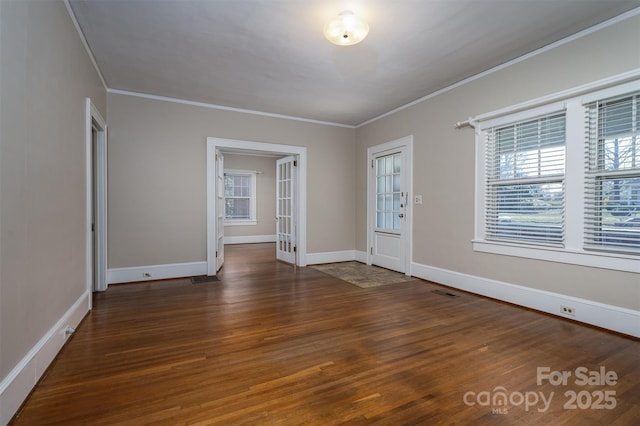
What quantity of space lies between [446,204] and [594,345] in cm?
222

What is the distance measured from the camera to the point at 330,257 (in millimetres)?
6129

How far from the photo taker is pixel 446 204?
→ 4.33 meters

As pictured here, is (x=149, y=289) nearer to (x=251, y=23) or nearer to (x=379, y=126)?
(x=251, y=23)

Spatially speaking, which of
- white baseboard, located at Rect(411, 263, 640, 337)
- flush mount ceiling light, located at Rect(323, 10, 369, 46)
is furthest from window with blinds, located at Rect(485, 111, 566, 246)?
flush mount ceiling light, located at Rect(323, 10, 369, 46)

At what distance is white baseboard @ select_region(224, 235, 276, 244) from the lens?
9219 millimetres

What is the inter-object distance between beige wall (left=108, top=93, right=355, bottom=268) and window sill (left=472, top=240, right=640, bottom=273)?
3681mm

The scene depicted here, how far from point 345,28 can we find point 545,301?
130 inches

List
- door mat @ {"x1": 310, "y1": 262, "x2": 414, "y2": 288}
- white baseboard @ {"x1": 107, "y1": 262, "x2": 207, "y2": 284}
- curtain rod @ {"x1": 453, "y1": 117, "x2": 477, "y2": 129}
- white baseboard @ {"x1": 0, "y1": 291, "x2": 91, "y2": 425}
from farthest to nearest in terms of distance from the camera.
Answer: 1. door mat @ {"x1": 310, "y1": 262, "x2": 414, "y2": 288}
2. white baseboard @ {"x1": 107, "y1": 262, "x2": 207, "y2": 284}
3. curtain rod @ {"x1": 453, "y1": 117, "x2": 477, "y2": 129}
4. white baseboard @ {"x1": 0, "y1": 291, "x2": 91, "y2": 425}

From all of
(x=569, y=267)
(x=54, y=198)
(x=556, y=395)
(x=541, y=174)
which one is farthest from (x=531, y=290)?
(x=54, y=198)

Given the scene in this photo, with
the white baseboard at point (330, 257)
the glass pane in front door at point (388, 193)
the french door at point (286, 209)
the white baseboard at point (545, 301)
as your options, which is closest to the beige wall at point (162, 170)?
the french door at point (286, 209)

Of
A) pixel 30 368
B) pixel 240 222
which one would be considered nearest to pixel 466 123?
pixel 30 368

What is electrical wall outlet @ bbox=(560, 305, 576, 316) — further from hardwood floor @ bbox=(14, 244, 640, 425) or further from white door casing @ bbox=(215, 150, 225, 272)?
white door casing @ bbox=(215, 150, 225, 272)

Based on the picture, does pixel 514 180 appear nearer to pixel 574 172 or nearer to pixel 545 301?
pixel 574 172

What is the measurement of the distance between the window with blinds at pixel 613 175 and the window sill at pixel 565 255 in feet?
0.25
